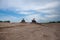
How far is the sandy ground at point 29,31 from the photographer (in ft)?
4.52

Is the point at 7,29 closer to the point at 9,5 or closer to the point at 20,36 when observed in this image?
the point at 20,36

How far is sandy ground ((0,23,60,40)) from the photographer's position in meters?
1.38

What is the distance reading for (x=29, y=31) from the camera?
140 centimetres

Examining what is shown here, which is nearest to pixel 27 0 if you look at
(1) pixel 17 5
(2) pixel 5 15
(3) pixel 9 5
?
(1) pixel 17 5

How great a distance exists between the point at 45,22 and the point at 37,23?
108 mm

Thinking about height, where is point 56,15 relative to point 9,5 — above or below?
below

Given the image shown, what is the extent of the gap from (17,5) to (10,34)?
40 cm

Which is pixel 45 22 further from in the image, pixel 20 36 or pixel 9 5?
pixel 9 5

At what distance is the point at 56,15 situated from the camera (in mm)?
1431

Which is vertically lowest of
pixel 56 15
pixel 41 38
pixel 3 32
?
pixel 41 38

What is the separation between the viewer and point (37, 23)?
4.72 ft

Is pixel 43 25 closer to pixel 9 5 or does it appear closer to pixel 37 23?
pixel 37 23

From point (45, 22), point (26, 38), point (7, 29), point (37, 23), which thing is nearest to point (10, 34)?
point (7, 29)

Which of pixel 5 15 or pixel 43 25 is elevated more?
pixel 5 15
